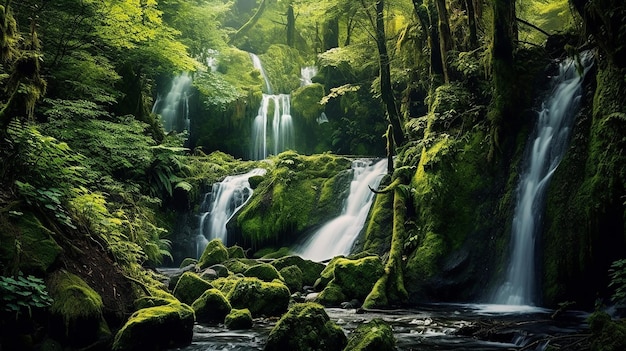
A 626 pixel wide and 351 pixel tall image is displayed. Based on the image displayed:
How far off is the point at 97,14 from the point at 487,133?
988 cm

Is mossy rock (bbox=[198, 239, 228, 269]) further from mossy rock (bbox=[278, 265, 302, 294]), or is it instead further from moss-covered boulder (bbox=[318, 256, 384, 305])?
moss-covered boulder (bbox=[318, 256, 384, 305])

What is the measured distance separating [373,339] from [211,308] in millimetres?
3596

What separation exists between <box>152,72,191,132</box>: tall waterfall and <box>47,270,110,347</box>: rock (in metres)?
17.7

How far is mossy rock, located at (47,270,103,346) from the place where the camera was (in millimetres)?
5105

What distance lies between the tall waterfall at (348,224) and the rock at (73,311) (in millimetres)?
8547

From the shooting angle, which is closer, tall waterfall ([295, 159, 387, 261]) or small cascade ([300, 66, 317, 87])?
tall waterfall ([295, 159, 387, 261])

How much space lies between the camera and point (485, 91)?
11.4 meters

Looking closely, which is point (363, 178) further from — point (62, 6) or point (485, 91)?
Answer: point (62, 6)

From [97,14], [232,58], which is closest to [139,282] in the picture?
[97,14]

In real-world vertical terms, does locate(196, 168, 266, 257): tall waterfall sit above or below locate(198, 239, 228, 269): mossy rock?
above

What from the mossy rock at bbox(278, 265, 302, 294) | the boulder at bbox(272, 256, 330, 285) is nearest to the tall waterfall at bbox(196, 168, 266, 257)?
the boulder at bbox(272, 256, 330, 285)

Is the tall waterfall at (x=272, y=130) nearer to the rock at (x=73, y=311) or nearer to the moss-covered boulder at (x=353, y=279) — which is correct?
the moss-covered boulder at (x=353, y=279)

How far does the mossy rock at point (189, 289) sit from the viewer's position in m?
8.44

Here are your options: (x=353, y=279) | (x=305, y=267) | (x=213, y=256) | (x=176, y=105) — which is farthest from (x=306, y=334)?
(x=176, y=105)
